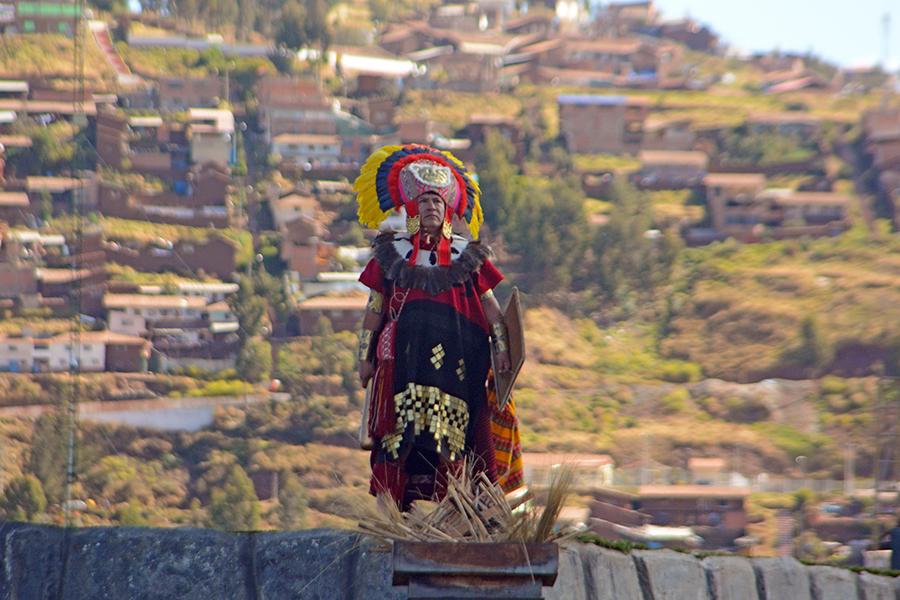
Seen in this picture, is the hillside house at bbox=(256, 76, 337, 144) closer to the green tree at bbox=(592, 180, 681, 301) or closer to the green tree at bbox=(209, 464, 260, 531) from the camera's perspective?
the green tree at bbox=(592, 180, 681, 301)

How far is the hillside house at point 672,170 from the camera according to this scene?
78188mm

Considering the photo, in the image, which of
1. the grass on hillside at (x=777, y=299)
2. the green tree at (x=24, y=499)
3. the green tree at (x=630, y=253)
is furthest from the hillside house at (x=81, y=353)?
the green tree at (x=24, y=499)

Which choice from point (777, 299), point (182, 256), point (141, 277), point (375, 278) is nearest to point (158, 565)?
point (375, 278)

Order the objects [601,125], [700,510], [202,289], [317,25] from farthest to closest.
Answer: [317,25] < [601,125] < [202,289] < [700,510]

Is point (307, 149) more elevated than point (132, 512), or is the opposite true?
point (307, 149)

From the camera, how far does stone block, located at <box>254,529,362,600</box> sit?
642 centimetres

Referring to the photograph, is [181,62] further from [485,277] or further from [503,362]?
[503,362]

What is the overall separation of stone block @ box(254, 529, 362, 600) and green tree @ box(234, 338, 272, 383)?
50926mm

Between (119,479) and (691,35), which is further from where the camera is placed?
(691,35)

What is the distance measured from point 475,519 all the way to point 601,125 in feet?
261

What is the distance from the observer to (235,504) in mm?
44812

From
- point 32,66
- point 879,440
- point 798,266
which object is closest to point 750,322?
point 798,266

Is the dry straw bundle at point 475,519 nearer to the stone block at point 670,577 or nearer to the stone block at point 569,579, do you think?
the stone block at point 569,579

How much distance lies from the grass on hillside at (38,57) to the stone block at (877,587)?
2731 inches
